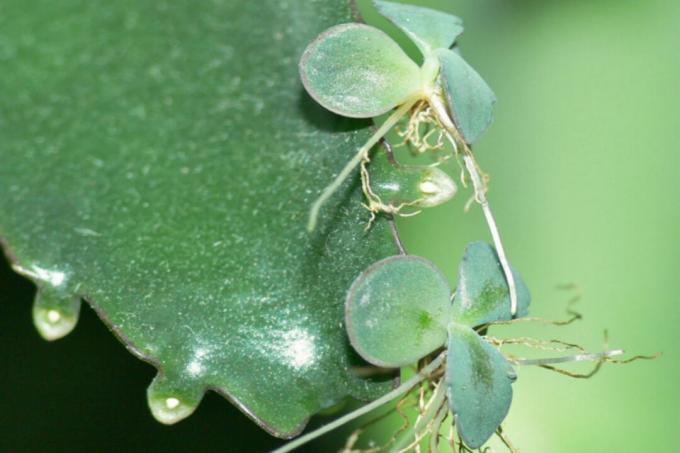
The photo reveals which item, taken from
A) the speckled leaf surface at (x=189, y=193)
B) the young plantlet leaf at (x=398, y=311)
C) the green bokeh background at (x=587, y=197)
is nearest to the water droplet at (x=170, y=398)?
the speckled leaf surface at (x=189, y=193)

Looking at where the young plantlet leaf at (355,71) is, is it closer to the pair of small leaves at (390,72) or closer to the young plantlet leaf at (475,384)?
the pair of small leaves at (390,72)

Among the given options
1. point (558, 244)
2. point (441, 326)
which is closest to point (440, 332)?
point (441, 326)

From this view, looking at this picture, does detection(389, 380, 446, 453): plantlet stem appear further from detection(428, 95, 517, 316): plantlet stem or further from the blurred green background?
the blurred green background

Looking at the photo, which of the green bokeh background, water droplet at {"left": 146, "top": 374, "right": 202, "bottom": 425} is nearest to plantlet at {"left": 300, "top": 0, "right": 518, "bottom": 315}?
water droplet at {"left": 146, "top": 374, "right": 202, "bottom": 425}

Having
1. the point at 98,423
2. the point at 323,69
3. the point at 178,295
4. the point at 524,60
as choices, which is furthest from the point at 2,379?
the point at 524,60

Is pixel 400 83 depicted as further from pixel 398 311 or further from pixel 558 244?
pixel 558 244

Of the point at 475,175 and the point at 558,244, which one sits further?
the point at 558,244
